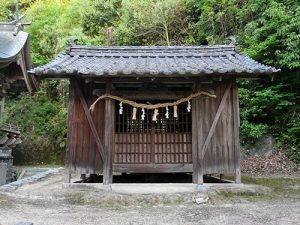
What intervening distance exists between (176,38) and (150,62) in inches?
471

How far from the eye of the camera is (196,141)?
29.4 feet

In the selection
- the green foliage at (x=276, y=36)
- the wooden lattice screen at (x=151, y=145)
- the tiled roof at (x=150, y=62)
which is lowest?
the wooden lattice screen at (x=151, y=145)

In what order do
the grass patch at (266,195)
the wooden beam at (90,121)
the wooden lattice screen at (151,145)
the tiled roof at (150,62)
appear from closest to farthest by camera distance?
1. the grass patch at (266,195)
2. the tiled roof at (150,62)
3. the wooden beam at (90,121)
4. the wooden lattice screen at (151,145)

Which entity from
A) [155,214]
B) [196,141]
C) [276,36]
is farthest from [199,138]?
[276,36]

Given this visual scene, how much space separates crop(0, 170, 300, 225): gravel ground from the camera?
5984 millimetres

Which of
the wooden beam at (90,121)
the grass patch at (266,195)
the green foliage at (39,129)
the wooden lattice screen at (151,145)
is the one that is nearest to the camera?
the grass patch at (266,195)

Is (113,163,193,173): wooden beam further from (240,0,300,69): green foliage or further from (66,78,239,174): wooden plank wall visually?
(240,0,300,69): green foliage

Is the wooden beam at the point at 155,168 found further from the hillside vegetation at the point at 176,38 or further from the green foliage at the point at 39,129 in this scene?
the green foliage at the point at 39,129

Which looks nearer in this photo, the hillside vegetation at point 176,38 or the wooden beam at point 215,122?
the wooden beam at point 215,122

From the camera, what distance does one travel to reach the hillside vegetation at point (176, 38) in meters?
14.6

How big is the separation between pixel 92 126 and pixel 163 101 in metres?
2.42

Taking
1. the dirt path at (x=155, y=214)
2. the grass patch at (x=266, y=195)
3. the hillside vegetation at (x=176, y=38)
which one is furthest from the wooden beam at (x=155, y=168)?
the hillside vegetation at (x=176, y=38)

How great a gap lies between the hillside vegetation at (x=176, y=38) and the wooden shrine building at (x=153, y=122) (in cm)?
418

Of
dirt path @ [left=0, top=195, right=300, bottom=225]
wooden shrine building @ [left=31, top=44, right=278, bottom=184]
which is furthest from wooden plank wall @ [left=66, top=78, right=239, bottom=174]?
dirt path @ [left=0, top=195, right=300, bottom=225]
